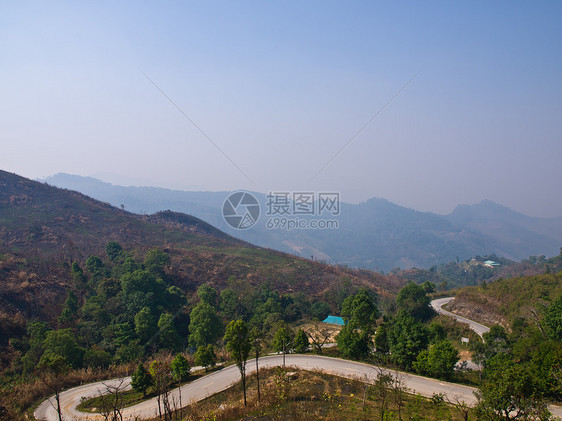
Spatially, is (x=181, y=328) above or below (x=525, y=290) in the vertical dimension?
below

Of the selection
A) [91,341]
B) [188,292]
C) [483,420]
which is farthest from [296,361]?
[188,292]

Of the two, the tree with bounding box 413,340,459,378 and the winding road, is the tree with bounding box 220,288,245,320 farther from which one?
the tree with bounding box 413,340,459,378

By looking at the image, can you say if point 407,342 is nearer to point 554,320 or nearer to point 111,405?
point 554,320

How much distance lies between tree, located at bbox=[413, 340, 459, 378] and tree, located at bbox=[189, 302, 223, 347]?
1511 cm

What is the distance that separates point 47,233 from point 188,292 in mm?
28260

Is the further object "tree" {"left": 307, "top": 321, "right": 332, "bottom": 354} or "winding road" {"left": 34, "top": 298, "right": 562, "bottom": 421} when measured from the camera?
"tree" {"left": 307, "top": 321, "right": 332, "bottom": 354}

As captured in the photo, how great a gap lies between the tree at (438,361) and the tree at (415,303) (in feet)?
50.6

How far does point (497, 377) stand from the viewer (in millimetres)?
9859

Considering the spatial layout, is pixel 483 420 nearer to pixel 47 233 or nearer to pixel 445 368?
pixel 445 368

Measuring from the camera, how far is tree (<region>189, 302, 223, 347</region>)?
25.8 metres

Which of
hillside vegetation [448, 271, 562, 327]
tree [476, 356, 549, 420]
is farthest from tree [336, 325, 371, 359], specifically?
hillside vegetation [448, 271, 562, 327]

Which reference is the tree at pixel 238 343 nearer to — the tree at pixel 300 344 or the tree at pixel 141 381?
the tree at pixel 141 381

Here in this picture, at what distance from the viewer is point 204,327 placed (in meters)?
26.0

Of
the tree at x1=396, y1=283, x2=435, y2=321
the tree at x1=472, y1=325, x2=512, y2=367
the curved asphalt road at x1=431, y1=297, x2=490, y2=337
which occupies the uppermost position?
the tree at x1=472, y1=325, x2=512, y2=367
